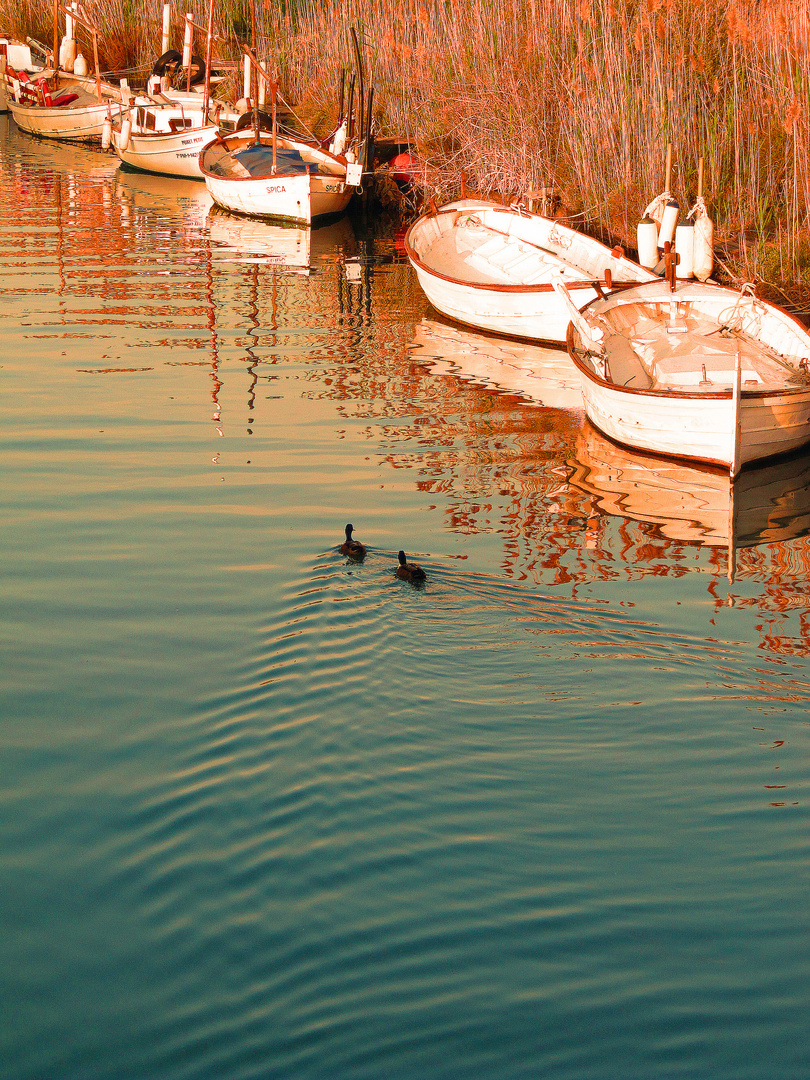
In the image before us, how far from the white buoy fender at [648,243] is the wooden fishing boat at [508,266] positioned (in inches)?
7.9

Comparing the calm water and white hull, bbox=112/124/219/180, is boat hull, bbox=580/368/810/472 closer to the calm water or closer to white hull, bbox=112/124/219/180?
the calm water

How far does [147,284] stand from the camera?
18859 millimetres

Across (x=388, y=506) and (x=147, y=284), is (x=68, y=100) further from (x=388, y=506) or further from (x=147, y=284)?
(x=388, y=506)

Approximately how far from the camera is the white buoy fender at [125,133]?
3259 centimetres

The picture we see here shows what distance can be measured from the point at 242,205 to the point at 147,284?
321 inches

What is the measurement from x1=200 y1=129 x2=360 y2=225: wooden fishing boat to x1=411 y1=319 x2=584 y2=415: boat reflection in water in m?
8.91

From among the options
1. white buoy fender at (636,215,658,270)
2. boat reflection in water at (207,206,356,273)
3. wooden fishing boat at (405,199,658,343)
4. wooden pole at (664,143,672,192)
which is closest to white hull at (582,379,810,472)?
wooden fishing boat at (405,199,658,343)

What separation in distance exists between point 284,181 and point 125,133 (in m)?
10.3

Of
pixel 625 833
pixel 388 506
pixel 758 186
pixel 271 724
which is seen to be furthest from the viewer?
pixel 758 186

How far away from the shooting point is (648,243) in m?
15.0

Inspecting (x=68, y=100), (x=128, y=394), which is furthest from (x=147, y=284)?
(x=68, y=100)

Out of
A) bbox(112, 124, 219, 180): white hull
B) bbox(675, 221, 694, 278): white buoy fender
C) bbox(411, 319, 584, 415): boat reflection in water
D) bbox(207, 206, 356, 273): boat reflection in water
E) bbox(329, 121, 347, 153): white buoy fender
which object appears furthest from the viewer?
bbox(112, 124, 219, 180): white hull

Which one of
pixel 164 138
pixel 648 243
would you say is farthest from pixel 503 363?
pixel 164 138

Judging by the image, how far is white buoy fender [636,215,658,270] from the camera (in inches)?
586
